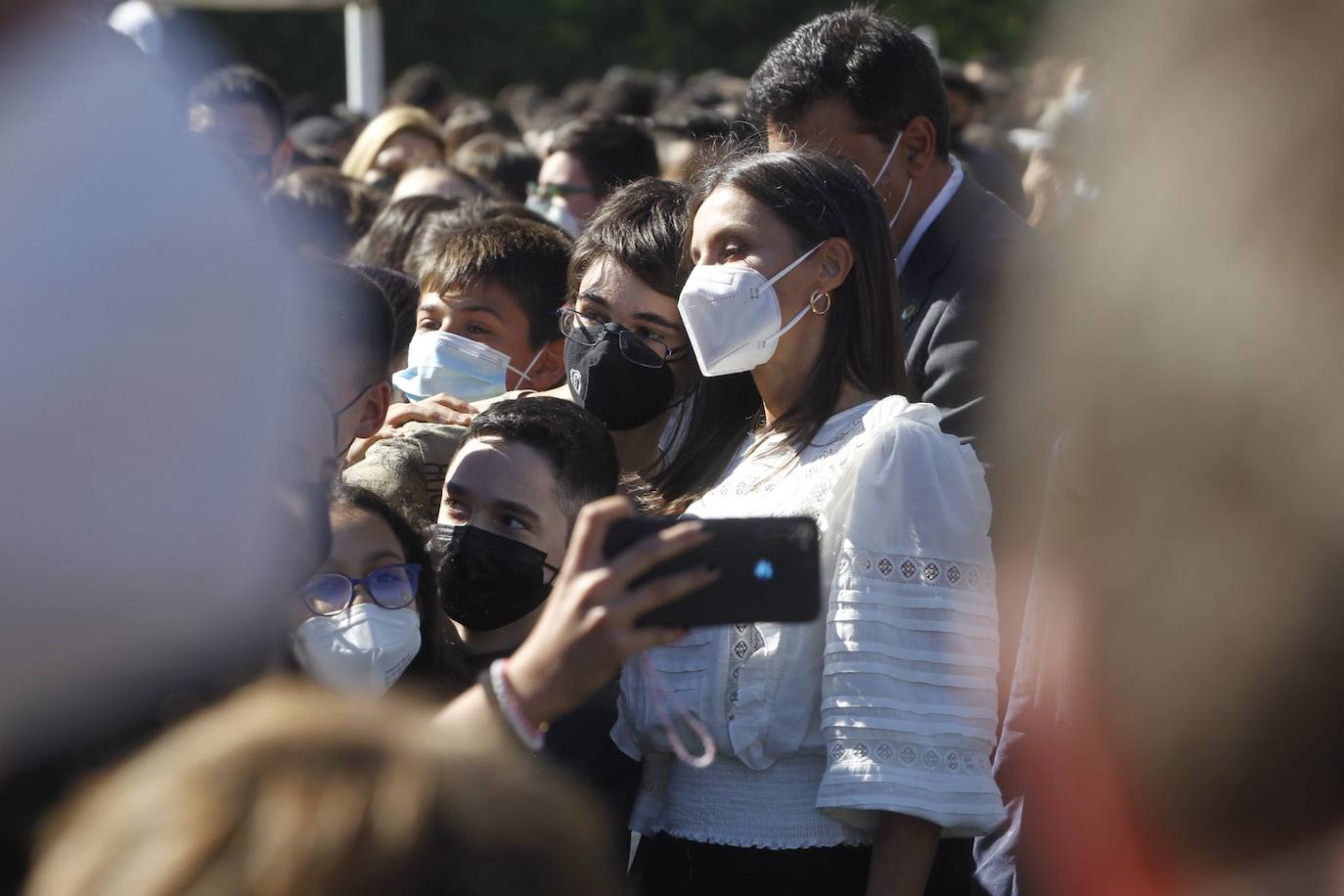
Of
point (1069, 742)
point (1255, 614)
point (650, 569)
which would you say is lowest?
point (1069, 742)

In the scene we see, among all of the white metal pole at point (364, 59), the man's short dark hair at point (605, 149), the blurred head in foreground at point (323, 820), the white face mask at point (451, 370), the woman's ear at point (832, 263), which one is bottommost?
the white metal pole at point (364, 59)

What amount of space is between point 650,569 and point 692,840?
38.2 inches

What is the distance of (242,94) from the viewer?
6523mm

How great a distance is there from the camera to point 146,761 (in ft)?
4.21

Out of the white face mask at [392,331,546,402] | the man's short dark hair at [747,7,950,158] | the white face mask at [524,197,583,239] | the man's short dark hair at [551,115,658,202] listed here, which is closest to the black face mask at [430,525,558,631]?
the white face mask at [392,331,546,402]

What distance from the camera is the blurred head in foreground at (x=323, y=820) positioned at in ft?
3.75

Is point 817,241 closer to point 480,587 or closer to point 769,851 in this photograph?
point 480,587

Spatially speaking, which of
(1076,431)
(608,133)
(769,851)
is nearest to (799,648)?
(769,851)

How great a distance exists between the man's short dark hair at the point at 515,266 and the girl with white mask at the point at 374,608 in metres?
1.31

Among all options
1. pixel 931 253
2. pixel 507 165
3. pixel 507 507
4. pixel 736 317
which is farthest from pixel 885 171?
pixel 507 165

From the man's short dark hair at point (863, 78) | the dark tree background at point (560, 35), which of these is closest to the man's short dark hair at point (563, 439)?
the man's short dark hair at point (863, 78)

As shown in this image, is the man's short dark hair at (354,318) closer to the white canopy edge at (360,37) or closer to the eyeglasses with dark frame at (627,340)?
the eyeglasses with dark frame at (627,340)

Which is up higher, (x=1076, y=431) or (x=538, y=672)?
(x=1076, y=431)

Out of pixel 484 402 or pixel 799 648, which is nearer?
pixel 799 648
